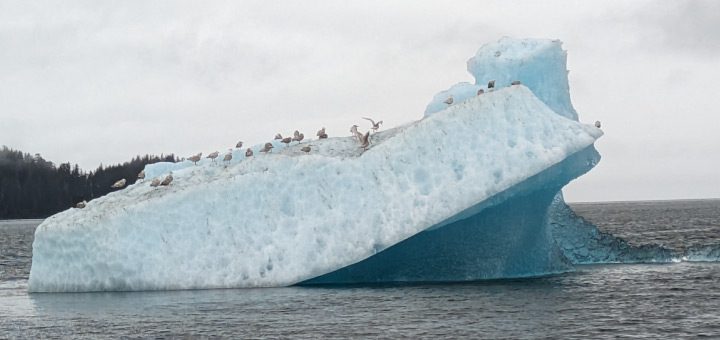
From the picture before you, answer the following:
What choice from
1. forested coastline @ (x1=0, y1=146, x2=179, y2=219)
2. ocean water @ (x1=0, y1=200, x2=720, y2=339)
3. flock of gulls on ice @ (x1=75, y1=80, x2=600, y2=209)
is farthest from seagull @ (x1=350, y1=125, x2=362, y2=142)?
forested coastline @ (x1=0, y1=146, x2=179, y2=219)

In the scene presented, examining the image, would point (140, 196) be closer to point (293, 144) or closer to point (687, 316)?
point (293, 144)

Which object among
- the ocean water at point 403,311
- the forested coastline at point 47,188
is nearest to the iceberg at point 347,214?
the ocean water at point 403,311

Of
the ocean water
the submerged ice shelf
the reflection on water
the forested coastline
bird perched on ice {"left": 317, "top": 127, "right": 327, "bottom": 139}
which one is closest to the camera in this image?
the ocean water

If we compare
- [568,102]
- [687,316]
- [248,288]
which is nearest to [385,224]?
[248,288]

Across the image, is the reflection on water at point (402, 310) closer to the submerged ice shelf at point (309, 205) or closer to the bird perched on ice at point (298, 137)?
the submerged ice shelf at point (309, 205)

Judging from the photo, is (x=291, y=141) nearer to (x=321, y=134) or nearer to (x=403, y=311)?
(x=321, y=134)

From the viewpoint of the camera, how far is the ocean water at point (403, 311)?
1942 cm

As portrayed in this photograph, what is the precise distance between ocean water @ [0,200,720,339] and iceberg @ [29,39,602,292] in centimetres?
80

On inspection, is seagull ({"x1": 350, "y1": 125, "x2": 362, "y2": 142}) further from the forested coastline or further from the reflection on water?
the forested coastline

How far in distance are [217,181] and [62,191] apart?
131 meters

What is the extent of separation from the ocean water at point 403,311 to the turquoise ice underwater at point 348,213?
0.81m

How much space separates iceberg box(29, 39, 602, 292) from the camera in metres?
25.4

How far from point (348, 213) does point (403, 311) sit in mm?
4777

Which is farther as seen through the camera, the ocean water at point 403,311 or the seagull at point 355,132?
the seagull at point 355,132
